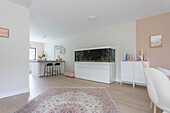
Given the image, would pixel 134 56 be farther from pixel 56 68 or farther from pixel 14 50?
pixel 56 68

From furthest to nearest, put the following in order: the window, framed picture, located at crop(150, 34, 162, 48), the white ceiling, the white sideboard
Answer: the window → the white sideboard → framed picture, located at crop(150, 34, 162, 48) → the white ceiling

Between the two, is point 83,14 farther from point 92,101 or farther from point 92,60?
point 92,101

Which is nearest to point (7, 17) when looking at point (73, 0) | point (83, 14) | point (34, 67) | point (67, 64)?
point (73, 0)

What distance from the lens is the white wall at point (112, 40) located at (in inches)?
150

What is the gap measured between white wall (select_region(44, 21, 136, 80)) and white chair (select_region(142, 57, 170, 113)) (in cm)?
253

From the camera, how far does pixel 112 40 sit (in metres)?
4.30

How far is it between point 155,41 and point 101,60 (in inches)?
81.7

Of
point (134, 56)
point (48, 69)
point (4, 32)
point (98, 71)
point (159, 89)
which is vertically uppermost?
point (4, 32)

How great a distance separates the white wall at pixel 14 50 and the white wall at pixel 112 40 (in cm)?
311

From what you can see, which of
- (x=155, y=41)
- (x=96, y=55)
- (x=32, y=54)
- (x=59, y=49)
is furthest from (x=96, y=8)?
(x=32, y=54)

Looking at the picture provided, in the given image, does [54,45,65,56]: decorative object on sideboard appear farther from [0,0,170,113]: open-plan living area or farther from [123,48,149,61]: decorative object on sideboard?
[123,48,149,61]: decorative object on sideboard

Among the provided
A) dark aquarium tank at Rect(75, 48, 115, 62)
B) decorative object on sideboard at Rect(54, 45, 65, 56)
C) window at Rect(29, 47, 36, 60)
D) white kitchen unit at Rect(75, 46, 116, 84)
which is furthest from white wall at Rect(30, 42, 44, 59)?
white kitchen unit at Rect(75, 46, 116, 84)

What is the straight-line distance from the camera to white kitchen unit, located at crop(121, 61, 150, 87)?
10.5 feet

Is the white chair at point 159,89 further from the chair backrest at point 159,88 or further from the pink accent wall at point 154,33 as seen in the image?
the pink accent wall at point 154,33
